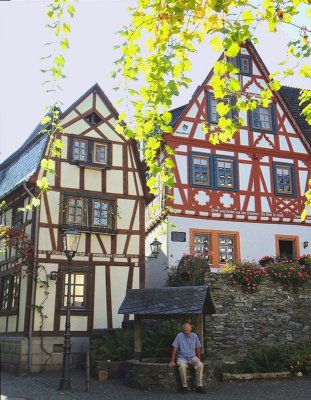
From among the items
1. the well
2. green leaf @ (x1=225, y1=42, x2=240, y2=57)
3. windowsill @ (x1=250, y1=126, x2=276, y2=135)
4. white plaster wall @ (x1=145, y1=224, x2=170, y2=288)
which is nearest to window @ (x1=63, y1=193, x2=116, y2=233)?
white plaster wall @ (x1=145, y1=224, x2=170, y2=288)

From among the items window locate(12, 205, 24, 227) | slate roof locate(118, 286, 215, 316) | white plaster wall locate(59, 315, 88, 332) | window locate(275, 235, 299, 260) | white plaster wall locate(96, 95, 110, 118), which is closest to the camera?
slate roof locate(118, 286, 215, 316)

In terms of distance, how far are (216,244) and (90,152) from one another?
5.57 m

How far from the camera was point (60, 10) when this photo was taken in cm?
573

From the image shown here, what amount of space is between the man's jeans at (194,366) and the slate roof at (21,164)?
7.62 meters

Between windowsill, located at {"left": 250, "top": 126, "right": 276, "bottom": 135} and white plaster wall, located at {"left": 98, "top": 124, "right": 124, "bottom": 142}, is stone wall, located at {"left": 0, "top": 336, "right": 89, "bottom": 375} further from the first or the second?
windowsill, located at {"left": 250, "top": 126, "right": 276, "bottom": 135}

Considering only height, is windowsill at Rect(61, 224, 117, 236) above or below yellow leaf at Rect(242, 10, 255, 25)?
below

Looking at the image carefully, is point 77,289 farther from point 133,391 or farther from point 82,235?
point 133,391

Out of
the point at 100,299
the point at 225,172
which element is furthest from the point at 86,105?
the point at 100,299

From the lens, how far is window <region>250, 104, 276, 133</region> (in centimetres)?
2016

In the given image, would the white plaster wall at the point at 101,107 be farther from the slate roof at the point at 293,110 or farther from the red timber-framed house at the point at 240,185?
the slate roof at the point at 293,110

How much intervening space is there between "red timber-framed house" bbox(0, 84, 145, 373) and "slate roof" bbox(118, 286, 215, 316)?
10.7 feet

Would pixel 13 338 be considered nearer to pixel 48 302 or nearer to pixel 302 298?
pixel 48 302

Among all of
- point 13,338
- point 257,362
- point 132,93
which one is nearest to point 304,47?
point 132,93

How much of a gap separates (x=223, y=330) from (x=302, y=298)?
2.78 meters
